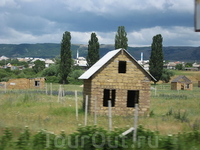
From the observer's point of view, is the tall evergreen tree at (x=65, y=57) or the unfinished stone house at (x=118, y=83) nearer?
the unfinished stone house at (x=118, y=83)

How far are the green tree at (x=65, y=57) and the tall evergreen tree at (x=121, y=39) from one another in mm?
10624

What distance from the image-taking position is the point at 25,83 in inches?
2322

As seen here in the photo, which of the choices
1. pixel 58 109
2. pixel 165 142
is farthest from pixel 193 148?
pixel 58 109

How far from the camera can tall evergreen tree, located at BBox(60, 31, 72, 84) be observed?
70644 millimetres

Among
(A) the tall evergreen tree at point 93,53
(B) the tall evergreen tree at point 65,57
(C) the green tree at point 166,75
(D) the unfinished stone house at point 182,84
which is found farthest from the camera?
(C) the green tree at point 166,75

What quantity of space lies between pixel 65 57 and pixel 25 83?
46.8ft

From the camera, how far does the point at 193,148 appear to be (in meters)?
8.13

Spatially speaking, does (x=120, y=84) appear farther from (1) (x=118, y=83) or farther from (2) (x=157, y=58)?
(2) (x=157, y=58)

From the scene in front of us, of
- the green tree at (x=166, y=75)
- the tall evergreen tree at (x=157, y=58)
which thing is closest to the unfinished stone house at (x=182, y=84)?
the tall evergreen tree at (x=157, y=58)

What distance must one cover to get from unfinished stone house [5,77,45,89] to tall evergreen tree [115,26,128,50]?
66.9ft

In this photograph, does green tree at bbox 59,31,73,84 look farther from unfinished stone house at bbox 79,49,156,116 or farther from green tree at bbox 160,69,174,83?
unfinished stone house at bbox 79,49,156,116

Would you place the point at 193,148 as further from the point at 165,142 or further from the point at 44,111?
the point at 44,111

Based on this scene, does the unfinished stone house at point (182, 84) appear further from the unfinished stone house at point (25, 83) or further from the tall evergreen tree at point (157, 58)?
the unfinished stone house at point (25, 83)

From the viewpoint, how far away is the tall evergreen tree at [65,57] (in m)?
70.6
